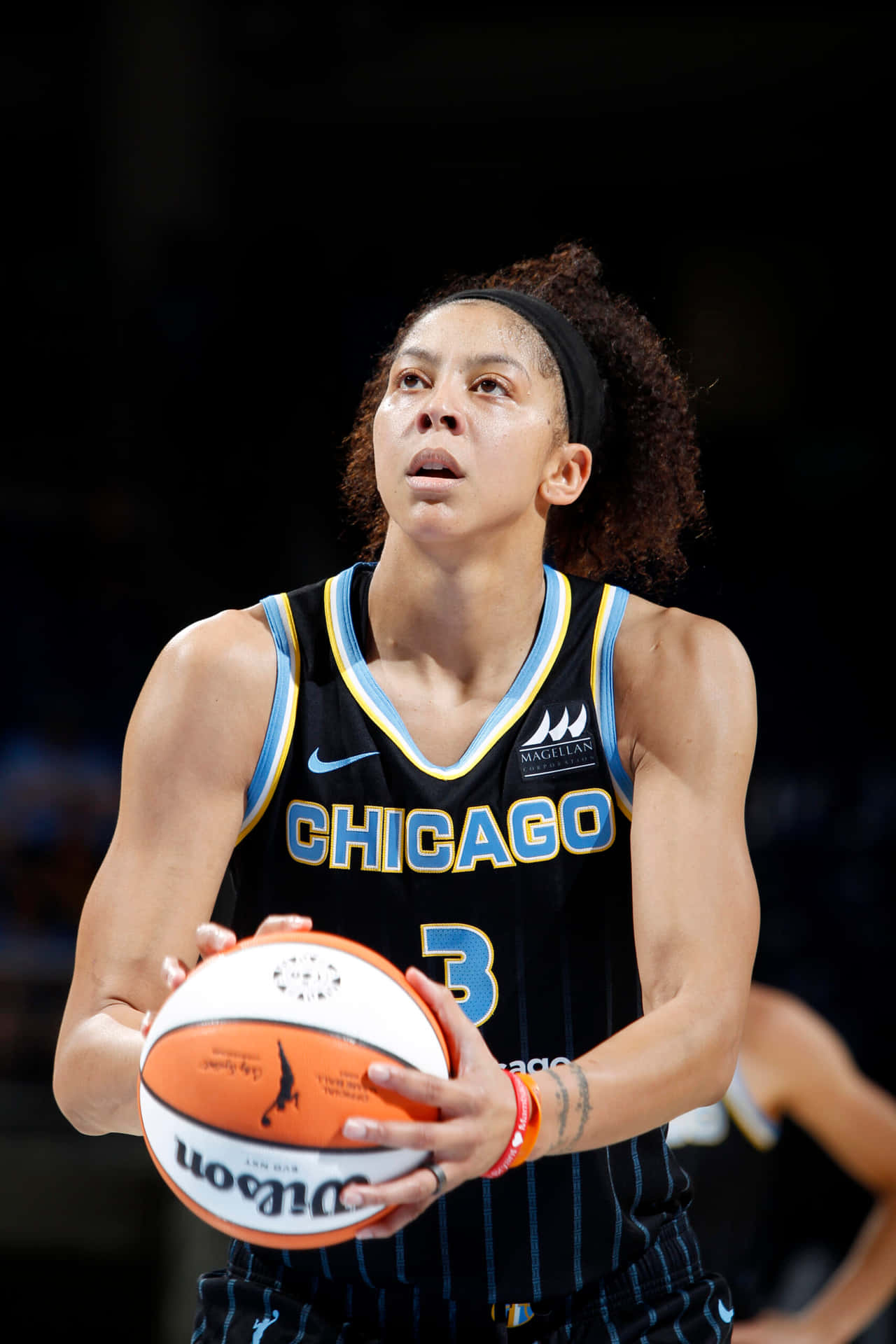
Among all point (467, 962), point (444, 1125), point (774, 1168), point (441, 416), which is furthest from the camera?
point (774, 1168)

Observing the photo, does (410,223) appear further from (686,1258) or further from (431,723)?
(686,1258)

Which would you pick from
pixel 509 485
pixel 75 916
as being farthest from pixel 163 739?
pixel 75 916

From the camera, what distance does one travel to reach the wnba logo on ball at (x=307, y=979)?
1899 mm

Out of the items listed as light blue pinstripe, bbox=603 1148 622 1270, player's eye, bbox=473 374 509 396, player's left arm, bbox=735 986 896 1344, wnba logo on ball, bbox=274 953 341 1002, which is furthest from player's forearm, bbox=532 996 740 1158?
player's left arm, bbox=735 986 896 1344

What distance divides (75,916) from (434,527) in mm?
4010

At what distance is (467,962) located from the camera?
242 cm

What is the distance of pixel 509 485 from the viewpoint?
256 centimetres

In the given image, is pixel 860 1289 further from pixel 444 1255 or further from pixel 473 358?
pixel 473 358

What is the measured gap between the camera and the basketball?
1.82 m

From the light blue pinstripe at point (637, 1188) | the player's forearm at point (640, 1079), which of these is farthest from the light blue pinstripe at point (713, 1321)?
the player's forearm at point (640, 1079)

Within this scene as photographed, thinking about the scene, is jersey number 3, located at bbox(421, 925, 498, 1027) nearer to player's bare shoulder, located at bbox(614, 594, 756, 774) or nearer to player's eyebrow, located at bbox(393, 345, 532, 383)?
player's bare shoulder, located at bbox(614, 594, 756, 774)

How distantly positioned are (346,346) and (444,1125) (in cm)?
521

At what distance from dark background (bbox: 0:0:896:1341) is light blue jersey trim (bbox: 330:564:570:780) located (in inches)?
116

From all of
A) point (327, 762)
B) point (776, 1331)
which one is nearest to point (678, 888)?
point (327, 762)
